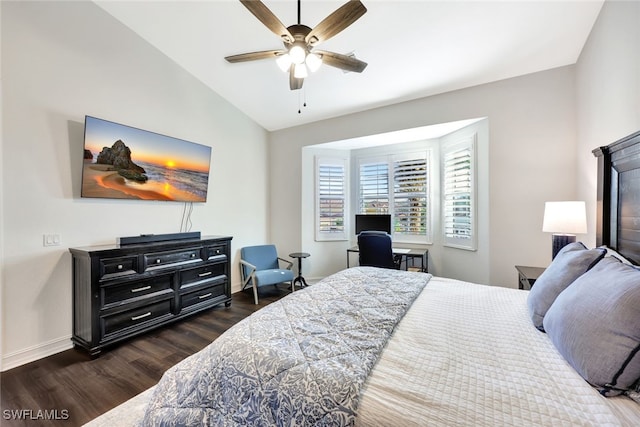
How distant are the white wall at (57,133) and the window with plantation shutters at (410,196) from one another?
3575 mm

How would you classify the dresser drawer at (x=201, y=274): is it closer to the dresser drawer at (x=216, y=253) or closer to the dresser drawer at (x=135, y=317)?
the dresser drawer at (x=216, y=253)

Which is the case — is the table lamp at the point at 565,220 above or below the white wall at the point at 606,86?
below

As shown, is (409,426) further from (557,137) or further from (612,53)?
(557,137)

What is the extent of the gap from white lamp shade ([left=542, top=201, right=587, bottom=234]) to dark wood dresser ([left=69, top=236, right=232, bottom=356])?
3.74 meters

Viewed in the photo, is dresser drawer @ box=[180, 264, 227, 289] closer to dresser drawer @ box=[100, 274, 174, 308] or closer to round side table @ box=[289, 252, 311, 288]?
dresser drawer @ box=[100, 274, 174, 308]

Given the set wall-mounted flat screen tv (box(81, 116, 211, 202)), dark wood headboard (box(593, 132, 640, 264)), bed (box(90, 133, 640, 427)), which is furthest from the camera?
wall-mounted flat screen tv (box(81, 116, 211, 202))

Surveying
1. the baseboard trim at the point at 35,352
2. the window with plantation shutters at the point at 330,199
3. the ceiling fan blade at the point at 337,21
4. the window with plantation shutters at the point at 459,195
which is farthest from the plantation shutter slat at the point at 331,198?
the baseboard trim at the point at 35,352

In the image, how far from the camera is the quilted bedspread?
914mm

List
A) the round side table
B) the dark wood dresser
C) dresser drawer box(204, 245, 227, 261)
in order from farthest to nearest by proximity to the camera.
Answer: the round side table < dresser drawer box(204, 245, 227, 261) < the dark wood dresser

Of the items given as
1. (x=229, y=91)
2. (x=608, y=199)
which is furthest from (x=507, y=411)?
(x=229, y=91)

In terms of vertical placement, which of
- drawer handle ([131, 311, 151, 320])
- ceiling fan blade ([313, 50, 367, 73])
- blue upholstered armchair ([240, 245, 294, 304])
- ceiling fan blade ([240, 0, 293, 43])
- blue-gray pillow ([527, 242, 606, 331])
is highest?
ceiling fan blade ([240, 0, 293, 43])

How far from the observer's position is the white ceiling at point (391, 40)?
2350mm

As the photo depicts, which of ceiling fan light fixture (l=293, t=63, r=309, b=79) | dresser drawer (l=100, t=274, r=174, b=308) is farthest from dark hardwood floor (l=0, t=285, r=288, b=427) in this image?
ceiling fan light fixture (l=293, t=63, r=309, b=79)
